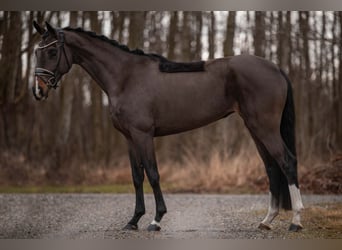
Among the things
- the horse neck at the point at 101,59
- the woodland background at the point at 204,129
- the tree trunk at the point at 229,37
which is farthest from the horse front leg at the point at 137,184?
the tree trunk at the point at 229,37

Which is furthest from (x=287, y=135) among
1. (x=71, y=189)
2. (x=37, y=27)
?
(x=71, y=189)

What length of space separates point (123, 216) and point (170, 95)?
71.1 inches

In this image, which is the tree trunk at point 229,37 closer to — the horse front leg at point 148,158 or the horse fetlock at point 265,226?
the horse front leg at point 148,158

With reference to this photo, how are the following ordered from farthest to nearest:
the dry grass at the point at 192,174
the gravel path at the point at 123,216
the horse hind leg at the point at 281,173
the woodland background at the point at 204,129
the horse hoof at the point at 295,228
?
the dry grass at the point at 192,174
the woodland background at the point at 204,129
the gravel path at the point at 123,216
the horse hoof at the point at 295,228
the horse hind leg at the point at 281,173

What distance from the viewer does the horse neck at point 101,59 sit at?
4.82 metres

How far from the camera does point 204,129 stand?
10.1 meters

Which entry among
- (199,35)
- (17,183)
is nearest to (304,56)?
(199,35)

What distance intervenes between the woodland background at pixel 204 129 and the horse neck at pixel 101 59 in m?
2.41

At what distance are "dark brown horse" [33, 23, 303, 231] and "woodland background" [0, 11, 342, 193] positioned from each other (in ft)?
7.37

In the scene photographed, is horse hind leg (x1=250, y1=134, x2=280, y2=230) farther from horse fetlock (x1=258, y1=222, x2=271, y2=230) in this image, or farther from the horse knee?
the horse knee

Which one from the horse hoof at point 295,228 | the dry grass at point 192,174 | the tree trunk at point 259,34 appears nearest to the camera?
the horse hoof at point 295,228

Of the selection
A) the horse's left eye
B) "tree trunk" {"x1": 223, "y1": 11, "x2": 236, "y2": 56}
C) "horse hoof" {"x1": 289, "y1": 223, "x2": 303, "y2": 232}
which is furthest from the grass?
"horse hoof" {"x1": 289, "y1": 223, "x2": 303, "y2": 232}

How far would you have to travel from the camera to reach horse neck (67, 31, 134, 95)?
4.82 meters

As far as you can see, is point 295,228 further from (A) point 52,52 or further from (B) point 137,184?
(A) point 52,52
